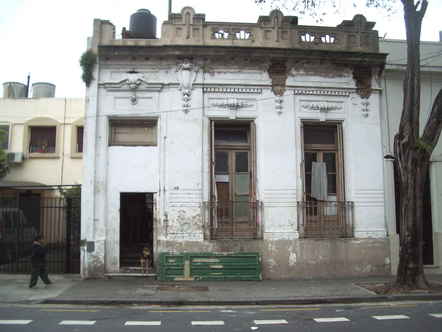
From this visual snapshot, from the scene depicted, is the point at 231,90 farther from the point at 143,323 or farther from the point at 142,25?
the point at 143,323

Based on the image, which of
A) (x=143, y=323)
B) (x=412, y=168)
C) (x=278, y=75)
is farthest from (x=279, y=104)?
(x=143, y=323)

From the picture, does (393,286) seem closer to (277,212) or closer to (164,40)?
(277,212)

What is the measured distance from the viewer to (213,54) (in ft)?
39.8

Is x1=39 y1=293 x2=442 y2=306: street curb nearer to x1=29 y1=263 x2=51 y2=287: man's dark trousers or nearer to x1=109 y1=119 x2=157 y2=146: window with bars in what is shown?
x1=29 y1=263 x2=51 y2=287: man's dark trousers

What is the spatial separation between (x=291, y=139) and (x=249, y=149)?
1.28m

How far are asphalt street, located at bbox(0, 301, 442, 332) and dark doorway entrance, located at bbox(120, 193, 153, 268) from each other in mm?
3318

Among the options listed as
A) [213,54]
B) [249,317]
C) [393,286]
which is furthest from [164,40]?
[393,286]

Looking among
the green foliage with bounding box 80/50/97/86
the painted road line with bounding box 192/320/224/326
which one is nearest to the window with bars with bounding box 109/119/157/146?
the green foliage with bounding box 80/50/97/86

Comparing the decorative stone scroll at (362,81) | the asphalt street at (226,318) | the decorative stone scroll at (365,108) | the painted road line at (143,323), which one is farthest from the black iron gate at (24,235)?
the decorative stone scroll at (362,81)

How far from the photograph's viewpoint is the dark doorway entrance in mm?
11836

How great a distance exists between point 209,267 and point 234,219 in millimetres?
1579

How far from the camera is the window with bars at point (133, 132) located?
12.2 metres

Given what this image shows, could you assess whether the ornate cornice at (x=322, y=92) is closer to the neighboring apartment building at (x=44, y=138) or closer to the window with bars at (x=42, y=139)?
the neighboring apartment building at (x=44, y=138)

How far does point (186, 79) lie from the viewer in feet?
39.7
